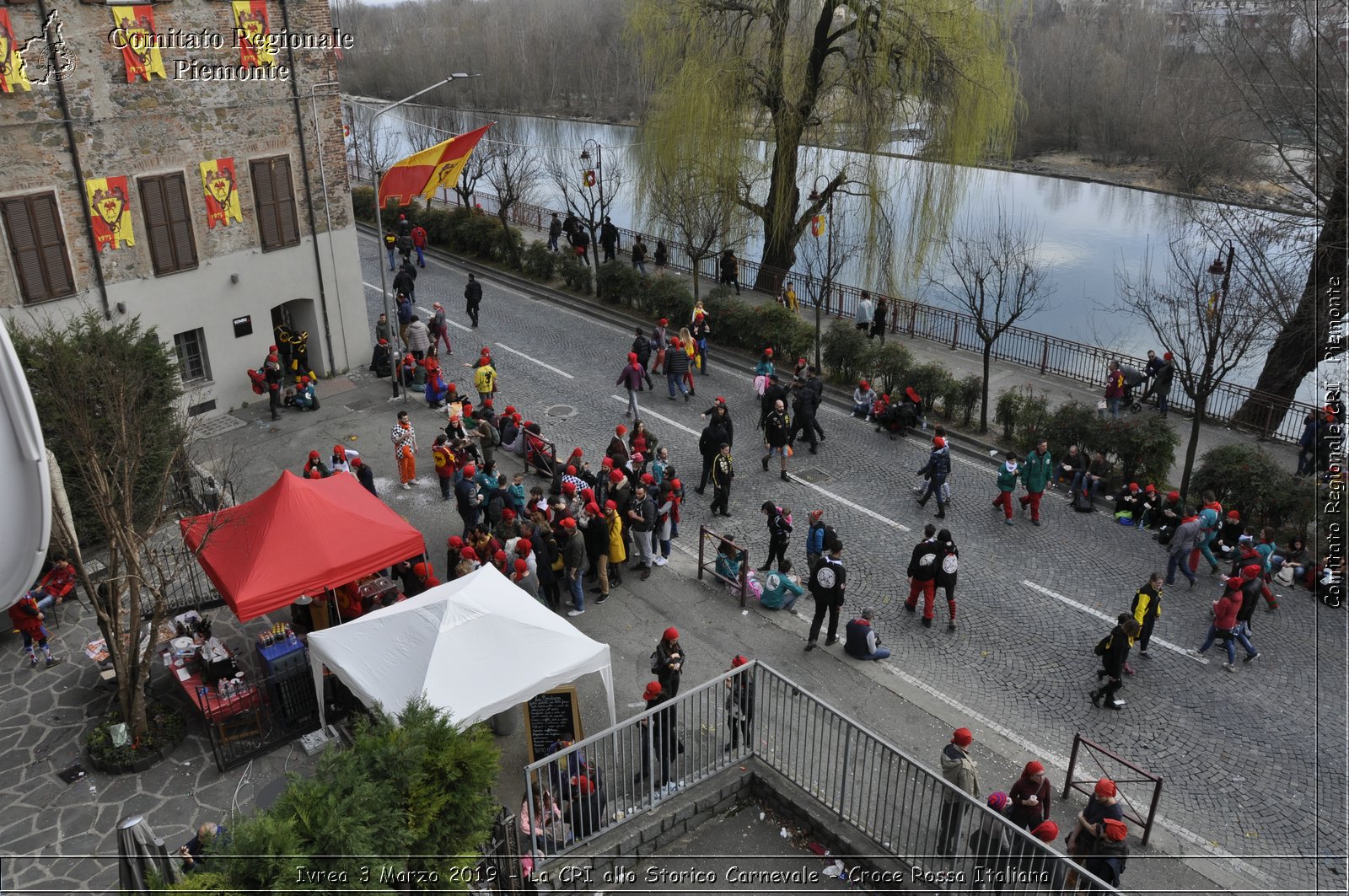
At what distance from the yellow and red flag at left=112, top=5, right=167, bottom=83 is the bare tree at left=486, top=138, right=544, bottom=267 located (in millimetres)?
14351

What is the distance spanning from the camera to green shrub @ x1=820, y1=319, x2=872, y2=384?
72.5 ft

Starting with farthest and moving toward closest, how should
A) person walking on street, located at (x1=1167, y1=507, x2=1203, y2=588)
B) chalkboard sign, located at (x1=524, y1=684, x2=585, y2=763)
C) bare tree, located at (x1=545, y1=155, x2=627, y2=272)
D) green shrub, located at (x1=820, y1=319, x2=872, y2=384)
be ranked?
bare tree, located at (x1=545, y1=155, x2=627, y2=272) < green shrub, located at (x1=820, y1=319, x2=872, y2=384) < person walking on street, located at (x1=1167, y1=507, x2=1203, y2=588) < chalkboard sign, located at (x1=524, y1=684, x2=585, y2=763)

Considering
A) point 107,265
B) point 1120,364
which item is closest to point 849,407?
point 1120,364

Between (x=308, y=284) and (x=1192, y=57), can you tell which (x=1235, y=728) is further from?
(x=1192, y=57)

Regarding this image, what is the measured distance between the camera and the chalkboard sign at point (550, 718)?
10.6 meters

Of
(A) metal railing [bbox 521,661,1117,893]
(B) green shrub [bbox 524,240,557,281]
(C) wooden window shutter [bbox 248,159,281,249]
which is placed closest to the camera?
(A) metal railing [bbox 521,661,1117,893]

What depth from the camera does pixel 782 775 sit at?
10305 millimetres

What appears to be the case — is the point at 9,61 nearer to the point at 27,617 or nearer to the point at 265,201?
the point at 265,201

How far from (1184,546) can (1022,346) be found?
11.9 m

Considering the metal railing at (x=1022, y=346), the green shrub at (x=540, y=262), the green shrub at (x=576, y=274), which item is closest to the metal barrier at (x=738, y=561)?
the metal railing at (x=1022, y=346)

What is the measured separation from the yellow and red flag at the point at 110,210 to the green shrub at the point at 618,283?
40.7ft

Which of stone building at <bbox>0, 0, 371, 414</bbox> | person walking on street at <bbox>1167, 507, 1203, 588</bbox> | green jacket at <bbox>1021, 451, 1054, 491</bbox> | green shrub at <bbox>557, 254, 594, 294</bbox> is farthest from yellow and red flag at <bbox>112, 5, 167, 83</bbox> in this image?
person walking on street at <bbox>1167, 507, 1203, 588</bbox>

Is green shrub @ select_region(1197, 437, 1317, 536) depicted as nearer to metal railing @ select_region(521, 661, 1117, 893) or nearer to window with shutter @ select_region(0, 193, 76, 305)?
metal railing @ select_region(521, 661, 1117, 893)

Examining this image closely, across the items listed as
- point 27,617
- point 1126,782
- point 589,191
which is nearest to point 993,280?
point 589,191
